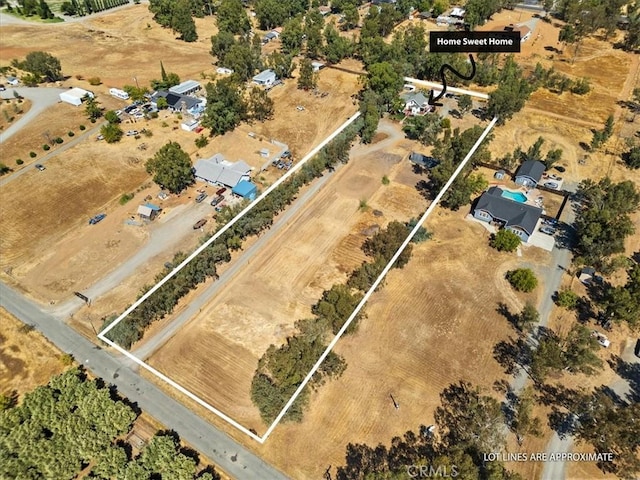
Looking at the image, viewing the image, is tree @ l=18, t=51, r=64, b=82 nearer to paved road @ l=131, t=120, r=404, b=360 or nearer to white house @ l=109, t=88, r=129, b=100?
white house @ l=109, t=88, r=129, b=100

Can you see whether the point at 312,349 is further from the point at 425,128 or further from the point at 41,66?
the point at 41,66

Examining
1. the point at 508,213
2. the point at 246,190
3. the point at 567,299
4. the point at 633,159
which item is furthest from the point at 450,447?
the point at 633,159

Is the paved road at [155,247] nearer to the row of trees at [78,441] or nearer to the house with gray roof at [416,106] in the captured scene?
the row of trees at [78,441]

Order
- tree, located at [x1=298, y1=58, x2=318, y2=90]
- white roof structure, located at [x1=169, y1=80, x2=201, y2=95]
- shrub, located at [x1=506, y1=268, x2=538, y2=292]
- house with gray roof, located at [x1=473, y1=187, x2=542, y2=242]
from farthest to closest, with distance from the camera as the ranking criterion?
tree, located at [x1=298, y1=58, x2=318, y2=90], white roof structure, located at [x1=169, y1=80, x2=201, y2=95], house with gray roof, located at [x1=473, y1=187, x2=542, y2=242], shrub, located at [x1=506, y1=268, x2=538, y2=292]

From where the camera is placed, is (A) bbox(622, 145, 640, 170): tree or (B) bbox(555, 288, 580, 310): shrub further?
(A) bbox(622, 145, 640, 170): tree

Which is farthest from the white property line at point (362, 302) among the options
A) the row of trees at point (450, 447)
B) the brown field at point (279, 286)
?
the row of trees at point (450, 447)

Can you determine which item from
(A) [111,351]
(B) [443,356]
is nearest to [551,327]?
(B) [443,356]

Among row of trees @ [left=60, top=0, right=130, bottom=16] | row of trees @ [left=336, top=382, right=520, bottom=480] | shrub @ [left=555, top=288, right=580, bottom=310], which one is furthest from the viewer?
row of trees @ [left=60, top=0, right=130, bottom=16]

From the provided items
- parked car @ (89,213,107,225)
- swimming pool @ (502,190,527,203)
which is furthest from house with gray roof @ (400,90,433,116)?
parked car @ (89,213,107,225)
